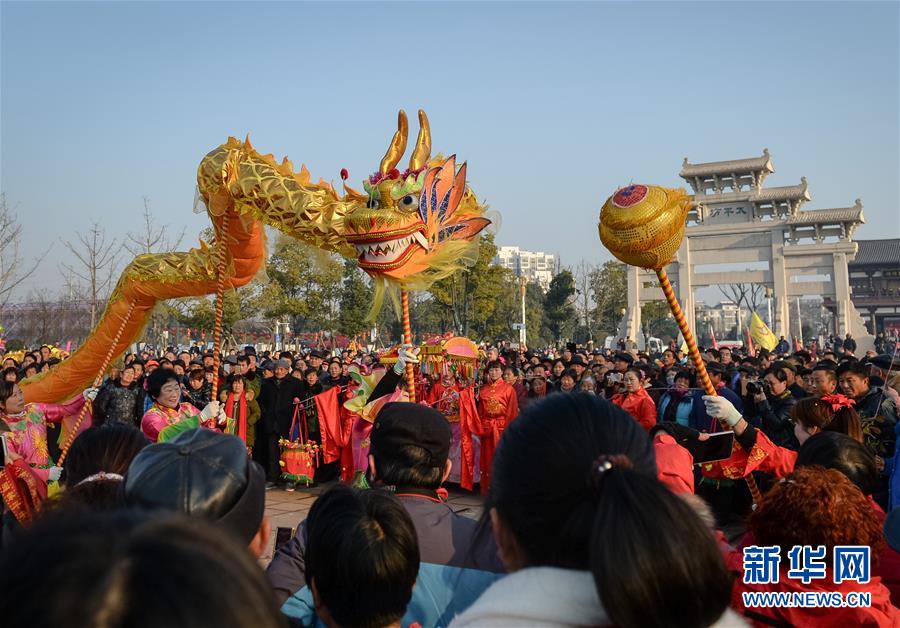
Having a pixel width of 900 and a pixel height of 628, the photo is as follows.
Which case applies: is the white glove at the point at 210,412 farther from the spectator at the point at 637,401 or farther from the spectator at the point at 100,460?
the spectator at the point at 637,401

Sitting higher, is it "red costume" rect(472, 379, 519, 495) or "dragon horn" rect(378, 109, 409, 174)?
"dragon horn" rect(378, 109, 409, 174)

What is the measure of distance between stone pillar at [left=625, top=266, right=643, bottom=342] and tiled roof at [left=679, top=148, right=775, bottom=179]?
4984 mm

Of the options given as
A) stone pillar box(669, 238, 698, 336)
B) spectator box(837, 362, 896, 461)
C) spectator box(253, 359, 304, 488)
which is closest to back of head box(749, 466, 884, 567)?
spectator box(837, 362, 896, 461)

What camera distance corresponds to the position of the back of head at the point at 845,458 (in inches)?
96.3

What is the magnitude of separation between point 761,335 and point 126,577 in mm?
18001

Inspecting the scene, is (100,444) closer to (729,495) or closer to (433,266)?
(433,266)

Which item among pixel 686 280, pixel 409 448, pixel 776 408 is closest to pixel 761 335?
pixel 686 280

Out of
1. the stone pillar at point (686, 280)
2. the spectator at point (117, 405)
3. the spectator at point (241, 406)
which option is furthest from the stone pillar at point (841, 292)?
the spectator at point (117, 405)

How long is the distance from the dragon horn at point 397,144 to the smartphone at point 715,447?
2.95m

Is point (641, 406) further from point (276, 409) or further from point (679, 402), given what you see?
point (276, 409)

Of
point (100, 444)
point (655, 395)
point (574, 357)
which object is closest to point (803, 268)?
point (574, 357)

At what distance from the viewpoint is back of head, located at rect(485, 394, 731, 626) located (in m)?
0.92

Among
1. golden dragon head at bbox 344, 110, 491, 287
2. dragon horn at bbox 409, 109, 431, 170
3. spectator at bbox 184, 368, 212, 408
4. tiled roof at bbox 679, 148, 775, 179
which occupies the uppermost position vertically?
tiled roof at bbox 679, 148, 775, 179

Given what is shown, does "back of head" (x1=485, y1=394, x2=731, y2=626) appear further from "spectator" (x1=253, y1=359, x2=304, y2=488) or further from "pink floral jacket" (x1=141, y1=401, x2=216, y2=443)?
"spectator" (x1=253, y1=359, x2=304, y2=488)
